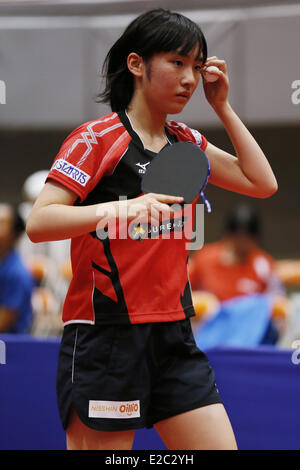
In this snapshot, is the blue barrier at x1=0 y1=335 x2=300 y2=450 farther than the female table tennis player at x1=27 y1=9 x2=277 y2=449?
Yes

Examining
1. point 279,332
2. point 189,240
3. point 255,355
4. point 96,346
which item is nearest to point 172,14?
point 189,240

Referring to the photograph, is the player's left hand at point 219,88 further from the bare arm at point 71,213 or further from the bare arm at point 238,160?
the bare arm at point 71,213

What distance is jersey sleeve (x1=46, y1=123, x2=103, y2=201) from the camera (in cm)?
164

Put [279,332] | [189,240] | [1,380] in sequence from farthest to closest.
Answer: [279,332]
[1,380]
[189,240]

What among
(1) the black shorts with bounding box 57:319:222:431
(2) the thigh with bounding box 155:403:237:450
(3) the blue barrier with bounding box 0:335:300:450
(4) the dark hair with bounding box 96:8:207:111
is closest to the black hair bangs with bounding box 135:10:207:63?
(4) the dark hair with bounding box 96:8:207:111

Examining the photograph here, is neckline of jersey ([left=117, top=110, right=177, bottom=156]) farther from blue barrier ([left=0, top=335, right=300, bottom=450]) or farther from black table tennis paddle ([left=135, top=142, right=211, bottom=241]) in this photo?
blue barrier ([left=0, top=335, right=300, bottom=450])

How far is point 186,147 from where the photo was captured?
165 cm

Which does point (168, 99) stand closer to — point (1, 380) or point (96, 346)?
point (96, 346)

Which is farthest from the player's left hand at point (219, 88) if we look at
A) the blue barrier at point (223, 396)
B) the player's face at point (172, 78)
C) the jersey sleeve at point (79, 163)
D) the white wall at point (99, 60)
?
the white wall at point (99, 60)

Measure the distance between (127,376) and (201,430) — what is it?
0.74ft

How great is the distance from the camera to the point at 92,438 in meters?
1.70

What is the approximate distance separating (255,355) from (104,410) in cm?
130

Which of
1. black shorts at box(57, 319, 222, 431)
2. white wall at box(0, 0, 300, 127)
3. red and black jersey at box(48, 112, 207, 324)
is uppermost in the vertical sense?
white wall at box(0, 0, 300, 127)

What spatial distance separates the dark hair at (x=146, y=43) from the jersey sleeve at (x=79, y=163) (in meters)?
0.19
